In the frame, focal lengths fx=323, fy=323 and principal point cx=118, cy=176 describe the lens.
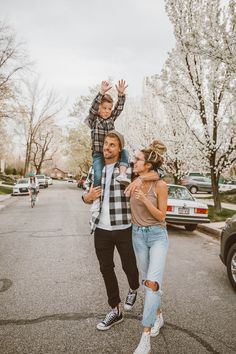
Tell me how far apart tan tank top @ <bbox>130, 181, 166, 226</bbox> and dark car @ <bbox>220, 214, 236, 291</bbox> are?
2.19 metres

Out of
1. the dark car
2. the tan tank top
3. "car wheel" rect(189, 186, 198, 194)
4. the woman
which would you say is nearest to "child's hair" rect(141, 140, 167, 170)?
the woman

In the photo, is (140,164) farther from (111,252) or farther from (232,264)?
(232,264)

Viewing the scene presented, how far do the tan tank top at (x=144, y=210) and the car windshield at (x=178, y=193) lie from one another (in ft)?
23.8

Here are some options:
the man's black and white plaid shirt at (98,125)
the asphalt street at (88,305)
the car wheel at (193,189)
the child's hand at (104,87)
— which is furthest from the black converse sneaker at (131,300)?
the car wheel at (193,189)

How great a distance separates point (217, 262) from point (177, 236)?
2984mm

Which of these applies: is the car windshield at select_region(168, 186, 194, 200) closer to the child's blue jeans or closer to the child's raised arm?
the child's raised arm

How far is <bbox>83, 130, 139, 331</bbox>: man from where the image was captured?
10.8 ft

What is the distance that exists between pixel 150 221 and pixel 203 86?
437 inches

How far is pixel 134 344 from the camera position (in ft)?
10.3

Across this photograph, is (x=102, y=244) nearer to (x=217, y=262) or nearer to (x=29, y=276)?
(x=29, y=276)

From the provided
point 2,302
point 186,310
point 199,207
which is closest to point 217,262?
point 186,310

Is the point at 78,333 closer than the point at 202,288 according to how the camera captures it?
Yes

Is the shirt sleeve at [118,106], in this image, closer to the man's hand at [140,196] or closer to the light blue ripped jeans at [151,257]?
the man's hand at [140,196]

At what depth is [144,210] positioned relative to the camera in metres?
3.23
